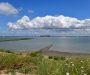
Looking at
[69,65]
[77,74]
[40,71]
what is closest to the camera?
[77,74]

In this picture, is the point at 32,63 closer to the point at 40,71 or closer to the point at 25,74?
the point at 25,74

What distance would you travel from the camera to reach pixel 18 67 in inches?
499

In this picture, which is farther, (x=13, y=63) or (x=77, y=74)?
(x=13, y=63)

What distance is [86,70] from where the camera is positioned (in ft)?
27.7

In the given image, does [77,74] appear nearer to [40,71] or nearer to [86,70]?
[86,70]

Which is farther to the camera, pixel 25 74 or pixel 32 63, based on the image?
pixel 32 63

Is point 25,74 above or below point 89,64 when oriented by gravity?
below

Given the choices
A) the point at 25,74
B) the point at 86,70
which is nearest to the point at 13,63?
the point at 25,74

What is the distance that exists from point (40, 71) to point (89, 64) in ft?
5.48

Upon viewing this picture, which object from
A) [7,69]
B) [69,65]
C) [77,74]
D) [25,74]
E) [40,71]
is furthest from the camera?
[7,69]

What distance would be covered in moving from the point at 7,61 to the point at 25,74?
2.43m

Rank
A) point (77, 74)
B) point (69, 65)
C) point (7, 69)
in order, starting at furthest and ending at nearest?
point (7, 69), point (69, 65), point (77, 74)

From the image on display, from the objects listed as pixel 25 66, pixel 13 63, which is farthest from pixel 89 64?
pixel 13 63

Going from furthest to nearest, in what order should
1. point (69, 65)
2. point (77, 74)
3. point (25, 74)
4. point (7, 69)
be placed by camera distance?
1. point (7, 69)
2. point (25, 74)
3. point (69, 65)
4. point (77, 74)
